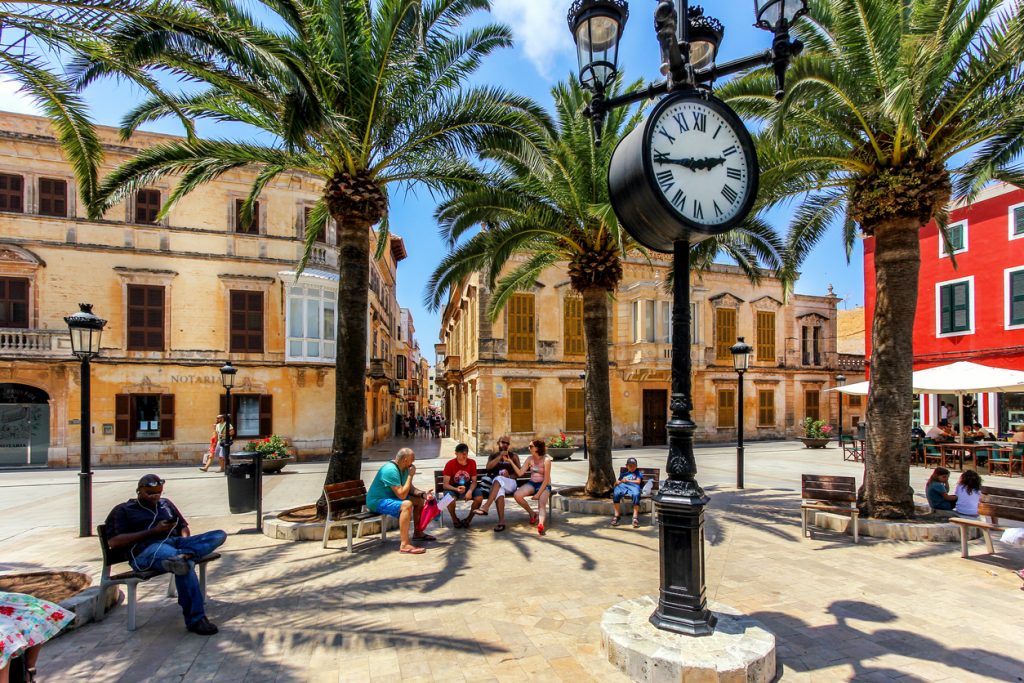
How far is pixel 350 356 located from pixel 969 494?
8.85 meters

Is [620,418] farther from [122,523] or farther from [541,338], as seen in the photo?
[122,523]

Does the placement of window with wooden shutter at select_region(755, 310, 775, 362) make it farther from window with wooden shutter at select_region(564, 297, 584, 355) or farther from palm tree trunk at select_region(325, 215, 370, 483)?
palm tree trunk at select_region(325, 215, 370, 483)

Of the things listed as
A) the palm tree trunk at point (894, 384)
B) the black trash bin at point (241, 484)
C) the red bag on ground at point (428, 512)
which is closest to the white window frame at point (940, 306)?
the palm tree trunk at point (894, 384)

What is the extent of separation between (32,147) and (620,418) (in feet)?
79.7

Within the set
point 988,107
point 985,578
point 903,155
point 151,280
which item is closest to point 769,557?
point 985,578

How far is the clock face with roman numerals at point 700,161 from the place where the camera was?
3.78 metres

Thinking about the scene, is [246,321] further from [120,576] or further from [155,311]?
[120,576]

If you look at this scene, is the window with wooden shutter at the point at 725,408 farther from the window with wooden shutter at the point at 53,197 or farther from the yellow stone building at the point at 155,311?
the window with wooden shutter at the point at 53,197

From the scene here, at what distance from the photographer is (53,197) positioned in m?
18.9

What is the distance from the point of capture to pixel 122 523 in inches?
189

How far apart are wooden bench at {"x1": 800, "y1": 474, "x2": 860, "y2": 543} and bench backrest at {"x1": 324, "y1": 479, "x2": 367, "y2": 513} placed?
6157 millimetres

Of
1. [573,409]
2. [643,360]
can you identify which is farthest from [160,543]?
[643,360]

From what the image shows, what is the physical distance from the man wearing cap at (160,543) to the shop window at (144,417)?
1704 centimetres

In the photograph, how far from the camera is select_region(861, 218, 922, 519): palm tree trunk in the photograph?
7.73 meters
